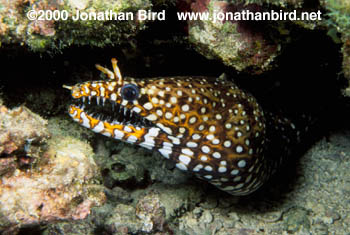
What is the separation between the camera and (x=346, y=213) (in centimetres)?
473

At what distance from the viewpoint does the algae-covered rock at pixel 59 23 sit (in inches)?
110

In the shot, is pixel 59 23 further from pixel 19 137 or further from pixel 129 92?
pixel 19 137

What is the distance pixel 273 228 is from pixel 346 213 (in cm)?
124

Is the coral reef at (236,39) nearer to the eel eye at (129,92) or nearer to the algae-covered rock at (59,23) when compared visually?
the algae-covered rock at (59,23)

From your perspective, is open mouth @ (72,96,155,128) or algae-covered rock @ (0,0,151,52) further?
open mouth @ (72,96,155,128)

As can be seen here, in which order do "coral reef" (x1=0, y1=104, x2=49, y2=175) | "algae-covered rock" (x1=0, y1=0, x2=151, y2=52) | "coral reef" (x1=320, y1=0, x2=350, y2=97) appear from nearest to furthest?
"coral reef" (x1=320, y1=0, x2=350, y2=97), "coral reef" (x1=0, y1=104, x2=49, y2=175), "algae-covered rock" (x1=0, y1=0, x2=151, y2=52)

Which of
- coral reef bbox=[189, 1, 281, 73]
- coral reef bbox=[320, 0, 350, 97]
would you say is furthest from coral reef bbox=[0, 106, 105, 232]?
coral reef bbox=[320, 0, 350, 97]

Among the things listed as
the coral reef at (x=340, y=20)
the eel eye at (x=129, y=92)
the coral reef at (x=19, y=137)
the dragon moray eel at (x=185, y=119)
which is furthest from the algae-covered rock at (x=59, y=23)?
the coral reef at (x=340, y=20)

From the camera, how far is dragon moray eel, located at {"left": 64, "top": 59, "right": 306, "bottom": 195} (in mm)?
3316

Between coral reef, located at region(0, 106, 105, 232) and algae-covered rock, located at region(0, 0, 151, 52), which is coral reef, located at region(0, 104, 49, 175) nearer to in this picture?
coral reef, located at region(0, 106, 105, 232)

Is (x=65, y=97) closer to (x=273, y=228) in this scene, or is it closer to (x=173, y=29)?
(x=173, y=29)

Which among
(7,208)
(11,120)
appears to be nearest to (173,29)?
(11,120)

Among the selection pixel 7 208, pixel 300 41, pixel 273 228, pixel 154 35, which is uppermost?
pixel 300 41

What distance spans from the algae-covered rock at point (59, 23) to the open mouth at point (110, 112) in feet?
2.28
